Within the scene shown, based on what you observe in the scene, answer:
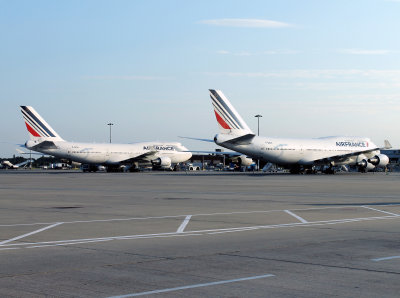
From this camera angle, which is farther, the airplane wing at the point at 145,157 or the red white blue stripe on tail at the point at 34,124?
the airplane wing at the point at 145,157

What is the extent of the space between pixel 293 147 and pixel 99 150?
30.5m

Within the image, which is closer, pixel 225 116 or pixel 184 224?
pixel 184 224

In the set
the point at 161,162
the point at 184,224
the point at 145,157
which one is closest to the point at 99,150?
the point at 145,157

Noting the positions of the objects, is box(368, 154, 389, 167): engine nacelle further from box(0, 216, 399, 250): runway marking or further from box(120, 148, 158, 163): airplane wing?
box(0, 216, 399, 250): runway marking

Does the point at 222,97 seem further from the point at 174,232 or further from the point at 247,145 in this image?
the point at 174,232

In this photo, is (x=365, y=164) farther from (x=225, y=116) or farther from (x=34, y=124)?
(x=34, y=124)

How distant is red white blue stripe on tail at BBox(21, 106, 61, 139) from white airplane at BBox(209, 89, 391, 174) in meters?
27.2

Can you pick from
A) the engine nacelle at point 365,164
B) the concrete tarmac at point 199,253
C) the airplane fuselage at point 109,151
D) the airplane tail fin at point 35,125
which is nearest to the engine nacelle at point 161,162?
the airplane fuselage at point 109,151

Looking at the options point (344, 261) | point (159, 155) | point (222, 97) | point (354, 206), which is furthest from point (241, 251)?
point (159, 155)

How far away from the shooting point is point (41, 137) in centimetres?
8156

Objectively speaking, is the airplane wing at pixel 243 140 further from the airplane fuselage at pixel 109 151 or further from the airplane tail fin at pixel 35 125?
the airplane tail fin at pixel 35 125

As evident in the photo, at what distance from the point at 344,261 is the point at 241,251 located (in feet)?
6.56

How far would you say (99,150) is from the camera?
87875 millimetres

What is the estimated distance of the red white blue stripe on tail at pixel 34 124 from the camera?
81.0 m
